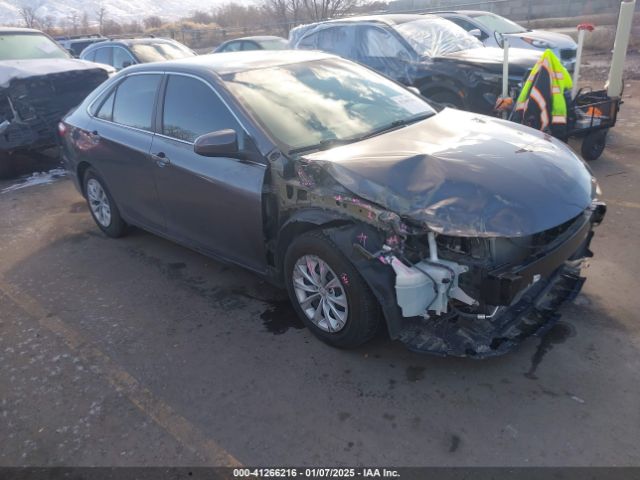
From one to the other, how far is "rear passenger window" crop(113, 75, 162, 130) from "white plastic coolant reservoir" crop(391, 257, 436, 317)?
2.72 metres

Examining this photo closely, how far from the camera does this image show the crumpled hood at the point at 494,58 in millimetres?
7281

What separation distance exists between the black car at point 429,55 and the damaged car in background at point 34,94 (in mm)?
3792

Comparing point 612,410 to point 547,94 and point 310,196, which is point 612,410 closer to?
point 310,196

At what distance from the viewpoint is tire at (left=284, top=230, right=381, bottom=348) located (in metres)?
3.05

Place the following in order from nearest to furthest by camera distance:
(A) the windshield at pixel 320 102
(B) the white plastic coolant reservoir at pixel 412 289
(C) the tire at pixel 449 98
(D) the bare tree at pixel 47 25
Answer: (B) the white plastic coolant reservoir at pixel 412 289, (A) the windshield at pixel 320 102, (C) the tire at pixel 449 98, (D) the bare tree at pixel 47 25

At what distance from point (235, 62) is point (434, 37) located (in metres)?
5.05

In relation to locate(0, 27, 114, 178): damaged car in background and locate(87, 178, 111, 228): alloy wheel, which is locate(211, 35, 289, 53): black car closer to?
locate(0, 27, 114, 178): damaged car in background

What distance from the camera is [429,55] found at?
7797 mm

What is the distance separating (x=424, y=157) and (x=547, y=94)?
3897 mm

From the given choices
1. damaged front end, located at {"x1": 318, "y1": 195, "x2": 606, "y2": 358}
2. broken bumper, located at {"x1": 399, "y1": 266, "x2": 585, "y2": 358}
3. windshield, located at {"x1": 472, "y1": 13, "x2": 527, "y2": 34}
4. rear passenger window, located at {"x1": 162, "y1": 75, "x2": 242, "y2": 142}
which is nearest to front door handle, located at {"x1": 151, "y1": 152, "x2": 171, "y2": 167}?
rear passenger window, located at {"x1": 162, "y1": 75, "x2": 242, "y2": 142}

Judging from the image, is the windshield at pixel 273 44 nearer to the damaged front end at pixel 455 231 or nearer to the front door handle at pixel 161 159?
the front door handle at pixel 161 159

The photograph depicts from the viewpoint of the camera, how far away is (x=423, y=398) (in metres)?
2.94

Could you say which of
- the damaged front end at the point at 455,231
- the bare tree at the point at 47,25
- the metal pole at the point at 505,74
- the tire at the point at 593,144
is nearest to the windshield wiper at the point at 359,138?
the damaged front end at the point at 455,231

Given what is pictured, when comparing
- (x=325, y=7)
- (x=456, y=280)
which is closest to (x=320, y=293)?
(x=456, y=280)
